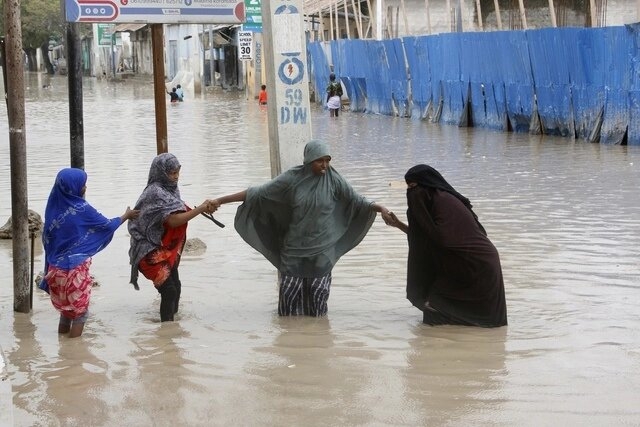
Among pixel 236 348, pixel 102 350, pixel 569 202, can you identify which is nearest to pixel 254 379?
pixel 236 348

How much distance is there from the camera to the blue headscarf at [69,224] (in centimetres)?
616

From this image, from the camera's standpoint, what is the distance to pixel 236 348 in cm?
612

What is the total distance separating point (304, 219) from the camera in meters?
6.69

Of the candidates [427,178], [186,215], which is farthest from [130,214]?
[427,178]

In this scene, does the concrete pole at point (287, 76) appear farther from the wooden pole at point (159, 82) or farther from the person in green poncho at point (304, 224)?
the wooden pole at point (159, 82)

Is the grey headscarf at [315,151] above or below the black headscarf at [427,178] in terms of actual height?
above

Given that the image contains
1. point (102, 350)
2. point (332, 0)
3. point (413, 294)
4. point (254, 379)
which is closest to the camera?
point (254, 379)

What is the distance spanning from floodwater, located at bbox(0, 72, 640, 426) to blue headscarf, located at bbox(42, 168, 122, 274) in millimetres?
487

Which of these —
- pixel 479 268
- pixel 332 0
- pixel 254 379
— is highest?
pixel 332 0

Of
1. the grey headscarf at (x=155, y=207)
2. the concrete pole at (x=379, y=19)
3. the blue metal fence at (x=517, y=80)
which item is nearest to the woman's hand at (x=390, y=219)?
the grey headscarf at (x=155, y=207)

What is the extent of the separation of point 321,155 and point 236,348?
1.18 meters

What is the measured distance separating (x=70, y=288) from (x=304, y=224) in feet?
4.63

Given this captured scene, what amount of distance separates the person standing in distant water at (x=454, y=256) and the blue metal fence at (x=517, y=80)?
11.5 metres

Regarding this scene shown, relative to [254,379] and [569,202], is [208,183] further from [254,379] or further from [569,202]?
[254,379]
